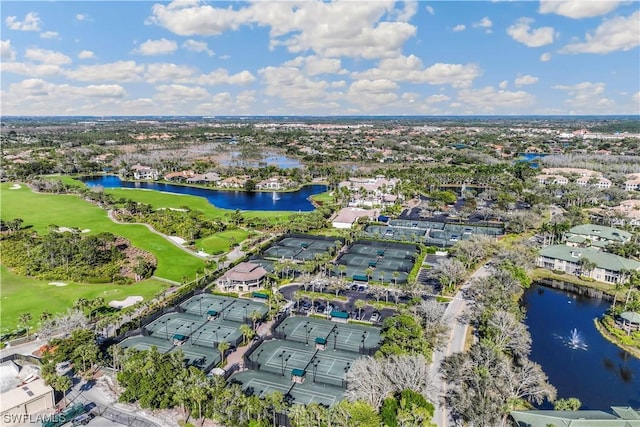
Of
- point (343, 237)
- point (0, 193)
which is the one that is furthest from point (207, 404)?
point (0, 193)

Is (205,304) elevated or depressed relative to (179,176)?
depressed

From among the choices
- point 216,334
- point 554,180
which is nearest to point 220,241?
point 216,334

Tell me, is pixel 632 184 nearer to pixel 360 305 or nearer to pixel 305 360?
pixel 360 305

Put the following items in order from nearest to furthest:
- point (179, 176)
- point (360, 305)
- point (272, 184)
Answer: point (360, 305) < point (272, 184) < point (179, 176)

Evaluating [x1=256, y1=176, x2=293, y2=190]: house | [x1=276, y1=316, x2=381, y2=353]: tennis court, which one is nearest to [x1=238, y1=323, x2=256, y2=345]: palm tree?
[x1=276, y1=316, x2=381, y2=353]: tennis court

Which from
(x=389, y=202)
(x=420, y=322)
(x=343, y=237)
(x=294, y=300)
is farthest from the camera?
(x=389, y=202)

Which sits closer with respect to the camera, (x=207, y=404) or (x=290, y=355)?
(x=207, y=404)

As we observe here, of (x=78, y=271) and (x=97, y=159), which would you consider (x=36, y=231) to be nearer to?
(x=78, y=271)
